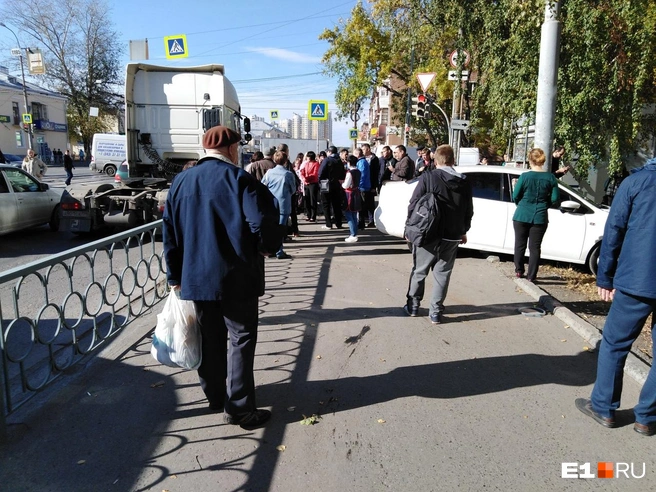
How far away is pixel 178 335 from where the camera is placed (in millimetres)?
3357

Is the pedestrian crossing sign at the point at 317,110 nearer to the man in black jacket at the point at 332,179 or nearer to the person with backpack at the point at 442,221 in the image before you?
the man in black jacket at the point at 332,179

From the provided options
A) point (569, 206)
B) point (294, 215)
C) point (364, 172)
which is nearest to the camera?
point (569, 206)

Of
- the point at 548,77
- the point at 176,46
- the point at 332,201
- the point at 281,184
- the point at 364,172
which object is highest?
the point at 176,46

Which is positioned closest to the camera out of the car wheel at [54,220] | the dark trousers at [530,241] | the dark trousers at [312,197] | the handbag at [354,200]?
the dark trousers at [530,241]

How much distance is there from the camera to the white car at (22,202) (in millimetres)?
9688

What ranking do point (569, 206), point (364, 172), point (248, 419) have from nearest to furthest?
point (248, 419)
point (569, 206)
point (364, 172)

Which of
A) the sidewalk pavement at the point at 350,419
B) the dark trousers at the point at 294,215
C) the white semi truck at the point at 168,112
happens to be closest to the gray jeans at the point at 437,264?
the sidewalk pavement at the point at 350,419

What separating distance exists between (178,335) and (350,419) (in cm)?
128

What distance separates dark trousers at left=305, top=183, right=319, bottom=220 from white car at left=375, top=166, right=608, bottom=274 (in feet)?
11.2

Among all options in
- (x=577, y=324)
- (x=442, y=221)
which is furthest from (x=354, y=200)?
(x=577, y=324)

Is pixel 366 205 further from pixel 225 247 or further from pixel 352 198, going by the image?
pixel 225 247

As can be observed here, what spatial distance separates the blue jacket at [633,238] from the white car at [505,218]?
4.21 meters

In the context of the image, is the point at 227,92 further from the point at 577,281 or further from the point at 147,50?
the point at 577,281

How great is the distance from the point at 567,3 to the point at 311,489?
9.03 meters
